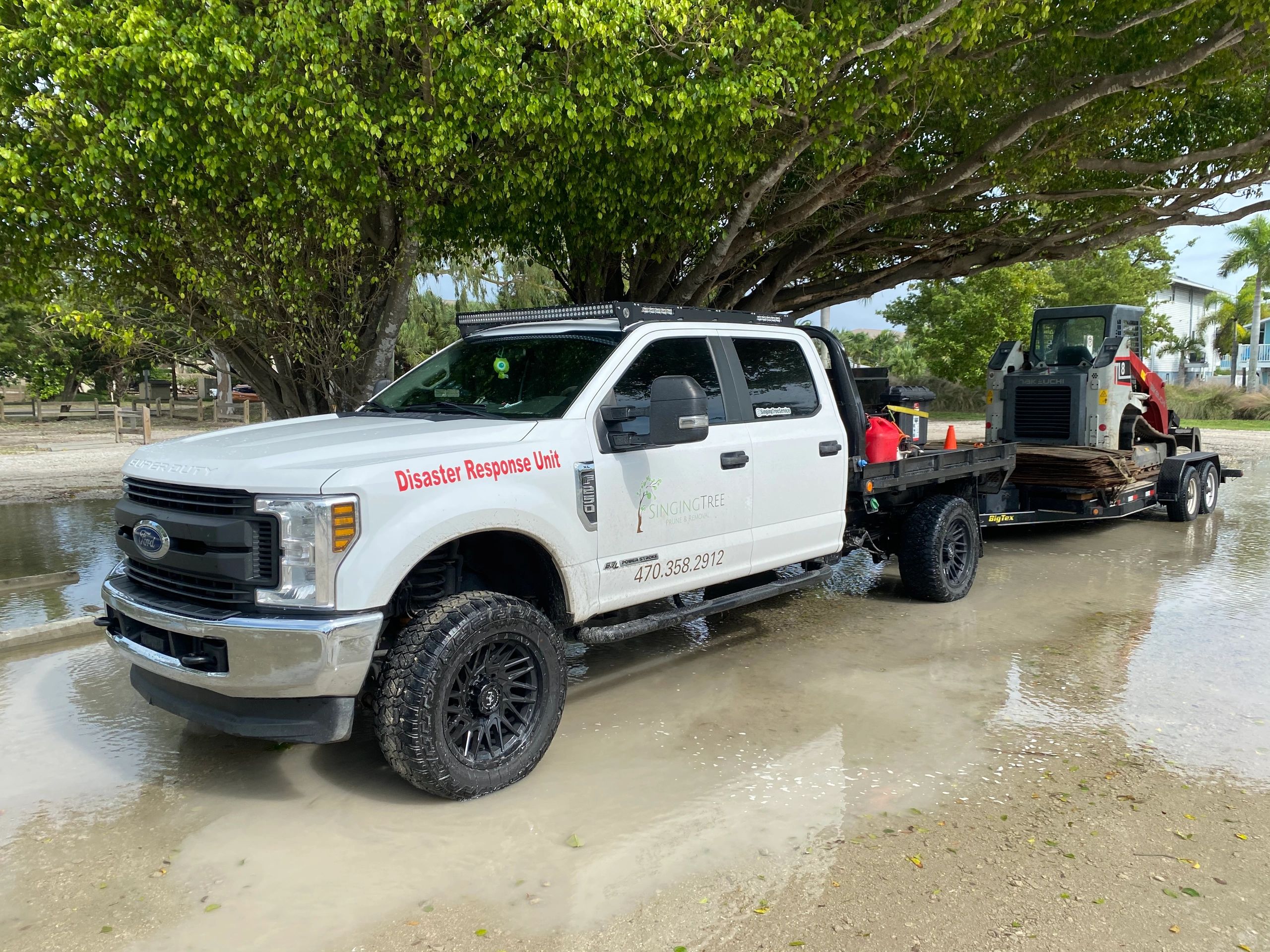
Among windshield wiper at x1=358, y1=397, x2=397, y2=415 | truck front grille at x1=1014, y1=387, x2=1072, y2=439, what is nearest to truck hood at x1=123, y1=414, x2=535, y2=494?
windshield wiper at x1=358, y1=397, x2=397, y2=415

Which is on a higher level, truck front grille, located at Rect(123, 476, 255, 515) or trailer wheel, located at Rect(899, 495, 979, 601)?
truck front grille, located at Rect(123, 476, 255, 515)

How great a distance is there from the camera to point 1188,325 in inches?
2869

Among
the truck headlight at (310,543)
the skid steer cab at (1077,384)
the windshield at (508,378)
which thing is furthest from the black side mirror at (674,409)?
the skid steer cab at (1077,384)

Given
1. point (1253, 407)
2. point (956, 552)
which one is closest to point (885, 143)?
point (956, 552)

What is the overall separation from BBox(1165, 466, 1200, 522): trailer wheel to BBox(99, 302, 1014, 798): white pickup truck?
7.80 meters

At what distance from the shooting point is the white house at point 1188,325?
62.5 meters

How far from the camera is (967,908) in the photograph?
3.41m

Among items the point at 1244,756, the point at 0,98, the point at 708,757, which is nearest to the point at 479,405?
the point at 708,757

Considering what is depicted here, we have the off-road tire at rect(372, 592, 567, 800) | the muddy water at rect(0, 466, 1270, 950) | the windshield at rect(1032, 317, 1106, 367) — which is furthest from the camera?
the windshield at rect(1032, 317, 1106, 367)

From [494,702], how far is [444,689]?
13.7 inches

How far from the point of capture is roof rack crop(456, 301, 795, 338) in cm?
529

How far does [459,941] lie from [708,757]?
69.6 inches

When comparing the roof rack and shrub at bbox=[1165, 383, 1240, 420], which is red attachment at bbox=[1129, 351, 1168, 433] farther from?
shrub at bbox=[1165, 383, 1240, 420]

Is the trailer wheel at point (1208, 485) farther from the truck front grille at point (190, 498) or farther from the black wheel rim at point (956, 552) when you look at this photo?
the truck front grille at point (190, 498)
